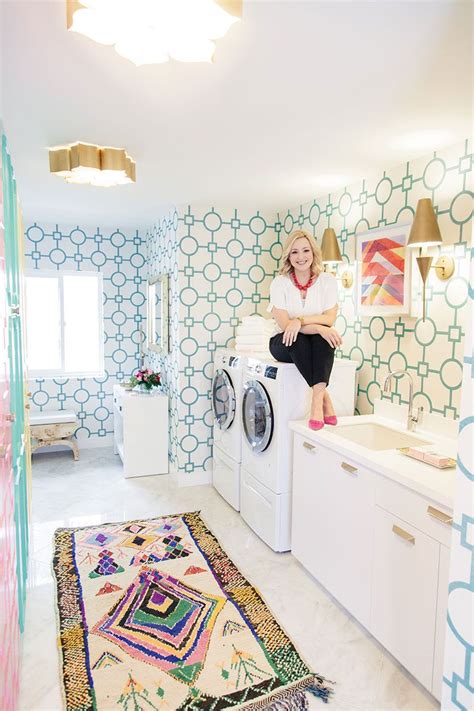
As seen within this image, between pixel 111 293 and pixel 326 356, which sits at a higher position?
pixel 111 293

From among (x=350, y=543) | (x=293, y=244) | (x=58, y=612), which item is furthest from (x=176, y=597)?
(x=293, y=244)

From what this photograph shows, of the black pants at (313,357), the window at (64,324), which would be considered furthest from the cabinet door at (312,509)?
the window at (64,324)

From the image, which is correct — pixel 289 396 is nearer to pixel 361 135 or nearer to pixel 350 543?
pixel 350 543

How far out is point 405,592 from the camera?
1971mm

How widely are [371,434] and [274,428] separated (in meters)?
0.59

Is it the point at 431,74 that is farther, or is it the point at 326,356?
the point at 326,356

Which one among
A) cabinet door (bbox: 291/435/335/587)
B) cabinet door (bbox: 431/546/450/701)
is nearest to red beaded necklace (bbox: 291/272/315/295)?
cabinet door (bbox: 291/435/335/587)

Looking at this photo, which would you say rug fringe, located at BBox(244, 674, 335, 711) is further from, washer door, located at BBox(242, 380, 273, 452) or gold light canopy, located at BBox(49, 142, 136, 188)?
gold light canopy, located at BBox(49, 142, 136, 188)

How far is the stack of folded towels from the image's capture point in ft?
12.6

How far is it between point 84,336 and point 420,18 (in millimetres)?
4661

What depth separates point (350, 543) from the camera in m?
2.34

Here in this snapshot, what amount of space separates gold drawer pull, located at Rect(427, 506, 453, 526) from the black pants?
3.56 ft

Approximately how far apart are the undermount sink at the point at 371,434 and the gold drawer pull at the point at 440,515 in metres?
0.95

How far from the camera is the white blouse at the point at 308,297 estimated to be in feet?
9.50
